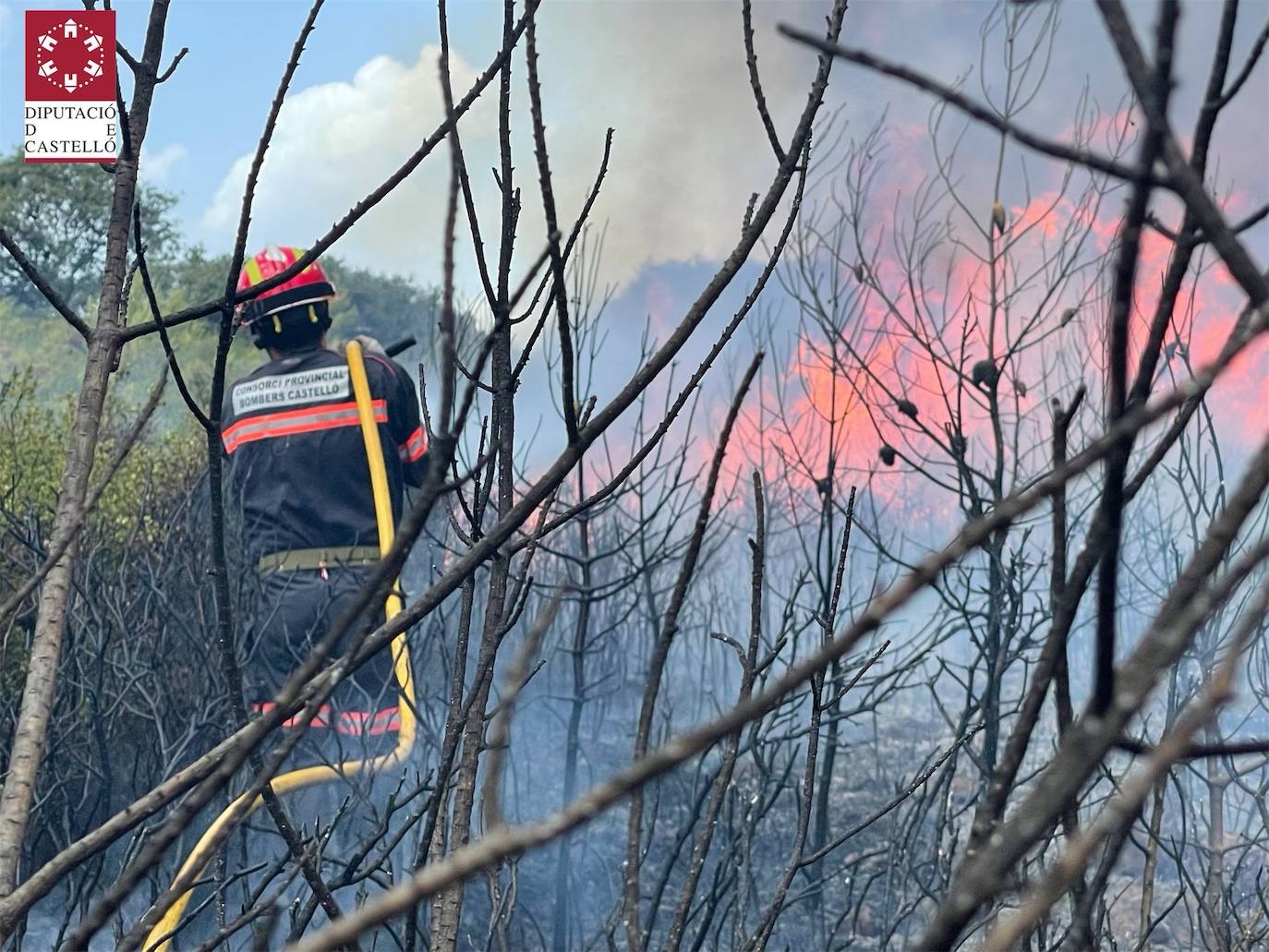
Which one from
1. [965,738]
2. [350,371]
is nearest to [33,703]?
[965,738]

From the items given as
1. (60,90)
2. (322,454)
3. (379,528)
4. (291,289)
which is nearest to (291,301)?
(291,289)

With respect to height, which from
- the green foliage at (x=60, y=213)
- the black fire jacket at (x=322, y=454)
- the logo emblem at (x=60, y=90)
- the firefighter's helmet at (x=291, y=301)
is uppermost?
the green foliage at (x=60, y=213)

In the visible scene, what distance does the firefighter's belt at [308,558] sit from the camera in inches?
194

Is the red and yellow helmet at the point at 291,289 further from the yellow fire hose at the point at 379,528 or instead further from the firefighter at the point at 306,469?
the yellow fire hose at the point at 379,528

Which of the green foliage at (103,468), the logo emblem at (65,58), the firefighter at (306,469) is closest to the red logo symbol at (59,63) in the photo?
the logo emblem at (65,58)

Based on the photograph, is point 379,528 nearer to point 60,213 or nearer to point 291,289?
point 291,289

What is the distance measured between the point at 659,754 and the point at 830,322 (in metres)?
3.70

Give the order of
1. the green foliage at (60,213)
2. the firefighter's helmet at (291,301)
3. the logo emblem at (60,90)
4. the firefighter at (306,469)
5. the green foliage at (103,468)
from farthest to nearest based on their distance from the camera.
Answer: the green foliage at (60,213) < the green foliage at (103,468) < the firefighter's helmet at (291,301) < the firefighter at (306,469) < the logo emblem at (60,90)

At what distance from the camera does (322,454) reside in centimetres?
500

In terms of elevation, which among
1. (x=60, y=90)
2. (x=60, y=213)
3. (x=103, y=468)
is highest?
(x=60, y=213)

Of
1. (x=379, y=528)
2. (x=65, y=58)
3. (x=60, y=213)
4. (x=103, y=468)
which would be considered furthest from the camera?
(x=60, y=213)

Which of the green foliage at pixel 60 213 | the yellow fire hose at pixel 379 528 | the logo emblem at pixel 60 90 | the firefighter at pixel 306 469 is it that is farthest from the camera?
the green foliage at pixel 60 213

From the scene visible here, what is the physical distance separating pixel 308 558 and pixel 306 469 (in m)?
0.35

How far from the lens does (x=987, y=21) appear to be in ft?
13.0
